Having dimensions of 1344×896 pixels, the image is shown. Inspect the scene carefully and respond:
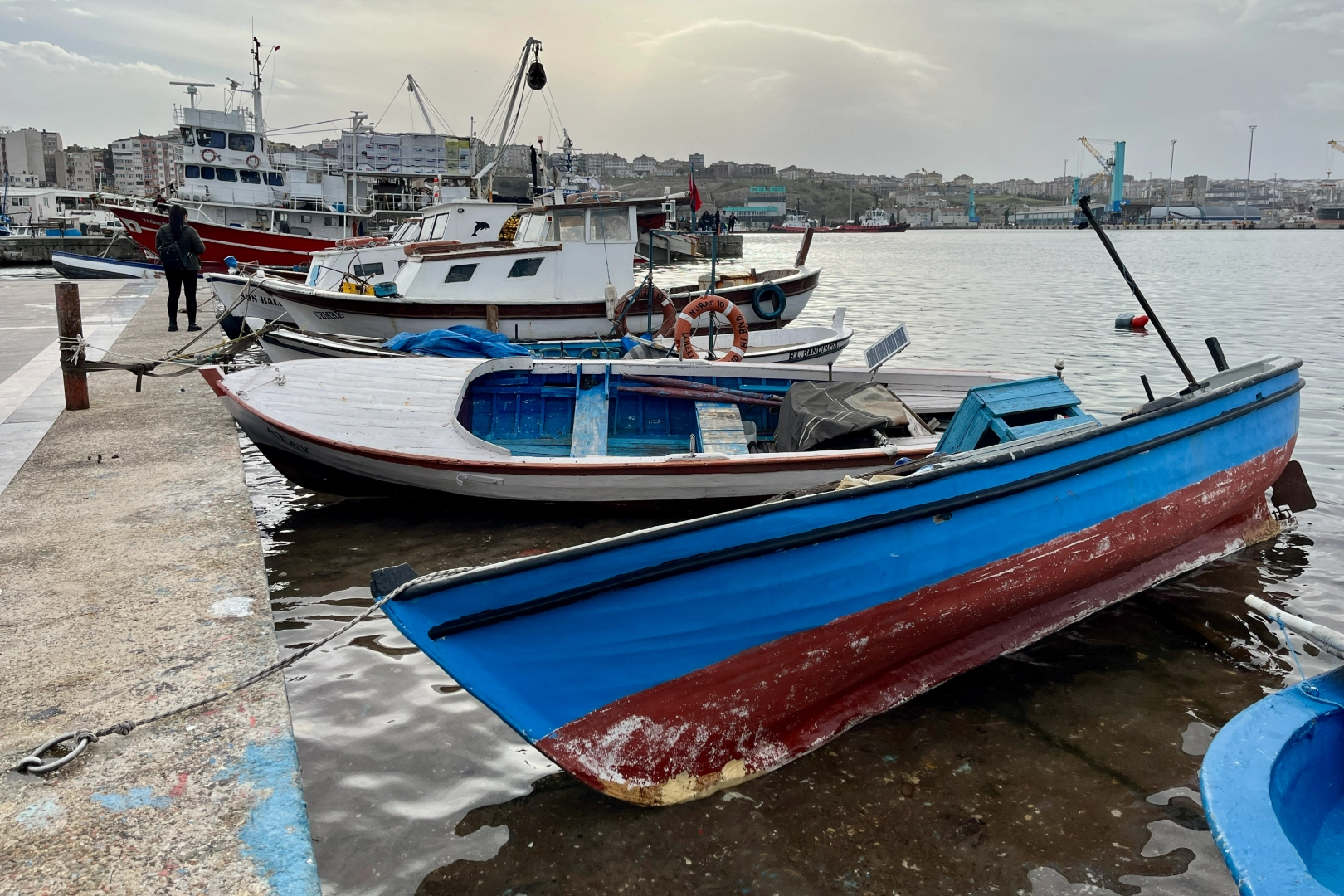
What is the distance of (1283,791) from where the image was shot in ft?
9.18

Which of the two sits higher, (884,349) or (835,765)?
(884,349)

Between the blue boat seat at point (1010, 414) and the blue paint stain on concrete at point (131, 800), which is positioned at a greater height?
the blue boat seat at point (1010, 414)

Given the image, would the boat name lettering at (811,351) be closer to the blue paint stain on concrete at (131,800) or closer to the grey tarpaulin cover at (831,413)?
the grey tarpaulin cover at (831,413)

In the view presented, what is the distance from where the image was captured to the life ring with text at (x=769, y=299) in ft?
50.3

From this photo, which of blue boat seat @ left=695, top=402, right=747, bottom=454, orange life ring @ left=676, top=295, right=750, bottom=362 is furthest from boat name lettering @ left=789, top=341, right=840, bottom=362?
blue boat seat @ left=695, top=402, right=747, bottom=454

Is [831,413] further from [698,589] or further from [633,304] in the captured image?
[633,304]

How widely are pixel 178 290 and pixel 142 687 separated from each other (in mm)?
12920

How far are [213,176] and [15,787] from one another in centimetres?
3734

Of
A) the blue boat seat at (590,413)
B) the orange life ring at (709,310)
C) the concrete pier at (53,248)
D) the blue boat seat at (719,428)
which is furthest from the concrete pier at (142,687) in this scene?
the concrete pier at (53,248)

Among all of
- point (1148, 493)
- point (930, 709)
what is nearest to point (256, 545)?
point (930, 709)

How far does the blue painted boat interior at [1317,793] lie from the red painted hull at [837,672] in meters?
1.70

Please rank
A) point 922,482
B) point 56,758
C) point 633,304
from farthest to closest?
1. point 633,304
2. point 922,482
3. point 56,758

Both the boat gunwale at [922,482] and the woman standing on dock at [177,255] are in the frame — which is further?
the woman standing on dock at [177,255]

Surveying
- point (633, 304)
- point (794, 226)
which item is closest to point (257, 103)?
point (633, 304)
